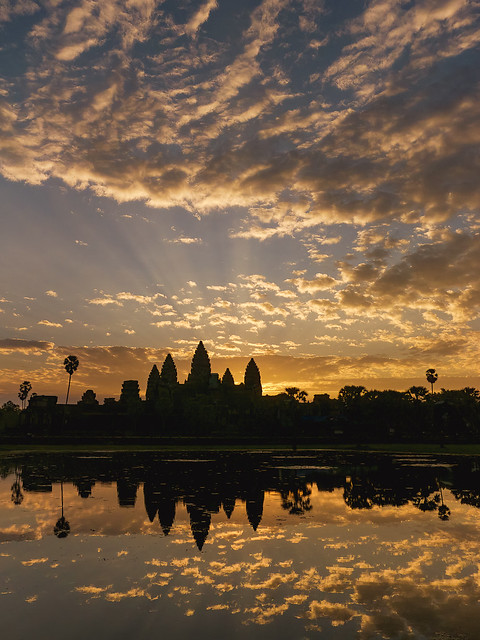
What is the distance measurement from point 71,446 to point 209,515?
1835 inches

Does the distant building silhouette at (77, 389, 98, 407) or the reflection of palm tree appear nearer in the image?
the reflection of palm tree

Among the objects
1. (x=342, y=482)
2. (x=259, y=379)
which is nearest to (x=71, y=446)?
(x=342, y=482)

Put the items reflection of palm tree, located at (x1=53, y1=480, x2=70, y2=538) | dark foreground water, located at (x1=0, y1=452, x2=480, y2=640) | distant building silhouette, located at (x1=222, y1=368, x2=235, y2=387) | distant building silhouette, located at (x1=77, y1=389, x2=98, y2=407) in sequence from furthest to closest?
distant building silhouette, located at (x1=222, y1=368, x2=235, y2=387), distant building silhouette, located at (x1=77, y1=389, x2=98, y2=407), reflection of palm tree, located at (x1=53, y1=480, x2=70, y2=538), dark foreground water, located at (x1=0, y1=452, x2=480, y2=640)

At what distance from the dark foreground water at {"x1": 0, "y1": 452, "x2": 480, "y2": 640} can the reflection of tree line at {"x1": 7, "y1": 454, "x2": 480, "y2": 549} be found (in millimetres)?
168

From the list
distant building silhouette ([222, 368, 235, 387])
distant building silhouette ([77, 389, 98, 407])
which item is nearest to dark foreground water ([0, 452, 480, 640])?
distant building silhouette ([77, 389, 98, 407])

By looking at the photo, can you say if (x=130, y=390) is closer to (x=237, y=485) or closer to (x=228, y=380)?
(x=228, y=380)

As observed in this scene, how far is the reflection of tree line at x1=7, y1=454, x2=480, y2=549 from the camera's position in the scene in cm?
1736

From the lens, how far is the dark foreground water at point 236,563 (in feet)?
25.1

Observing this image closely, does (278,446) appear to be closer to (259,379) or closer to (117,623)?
(117,623)

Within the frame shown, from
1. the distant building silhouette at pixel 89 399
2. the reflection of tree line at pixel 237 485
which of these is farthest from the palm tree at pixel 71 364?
the reflection of tree line at pixel 237 485

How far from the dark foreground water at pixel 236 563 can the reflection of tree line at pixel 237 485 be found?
0.55ft

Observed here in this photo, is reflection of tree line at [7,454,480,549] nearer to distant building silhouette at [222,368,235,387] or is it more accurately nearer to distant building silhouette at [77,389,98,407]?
distant building silhouette at [77,389,98,407]

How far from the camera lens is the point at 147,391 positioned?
451ft

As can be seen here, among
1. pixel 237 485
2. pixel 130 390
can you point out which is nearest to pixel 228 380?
pixel 130 390
